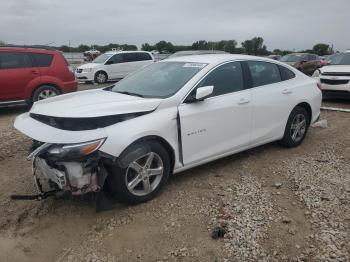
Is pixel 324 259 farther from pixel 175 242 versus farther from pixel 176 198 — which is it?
pixel 176 198

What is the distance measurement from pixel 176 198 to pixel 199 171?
875 mm

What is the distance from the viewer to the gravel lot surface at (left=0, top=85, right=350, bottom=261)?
10.9 feet

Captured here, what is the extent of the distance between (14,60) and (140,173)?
6.84m

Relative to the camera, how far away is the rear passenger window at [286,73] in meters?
5.90

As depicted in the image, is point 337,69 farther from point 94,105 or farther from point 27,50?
point 94,105

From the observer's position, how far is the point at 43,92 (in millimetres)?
9617

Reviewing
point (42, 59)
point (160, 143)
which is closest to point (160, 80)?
point (160, 143)

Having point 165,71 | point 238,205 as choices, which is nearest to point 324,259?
point 238,205

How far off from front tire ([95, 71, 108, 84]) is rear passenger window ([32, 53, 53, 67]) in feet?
27.5

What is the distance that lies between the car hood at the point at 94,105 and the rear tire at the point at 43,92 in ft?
17.3

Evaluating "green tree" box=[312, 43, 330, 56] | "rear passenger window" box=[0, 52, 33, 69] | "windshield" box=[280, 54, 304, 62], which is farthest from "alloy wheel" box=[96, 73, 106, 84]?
"green tree" box=[312, 43, 330, 56]

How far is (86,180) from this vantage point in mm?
3658

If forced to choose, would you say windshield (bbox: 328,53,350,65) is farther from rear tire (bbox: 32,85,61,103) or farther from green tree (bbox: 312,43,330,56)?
green tree (bbox: 312,43,330,56)

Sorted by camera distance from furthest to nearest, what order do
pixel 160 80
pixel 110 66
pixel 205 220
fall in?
pixel 110 66 < pixel 160 80 < pixel 205 220
